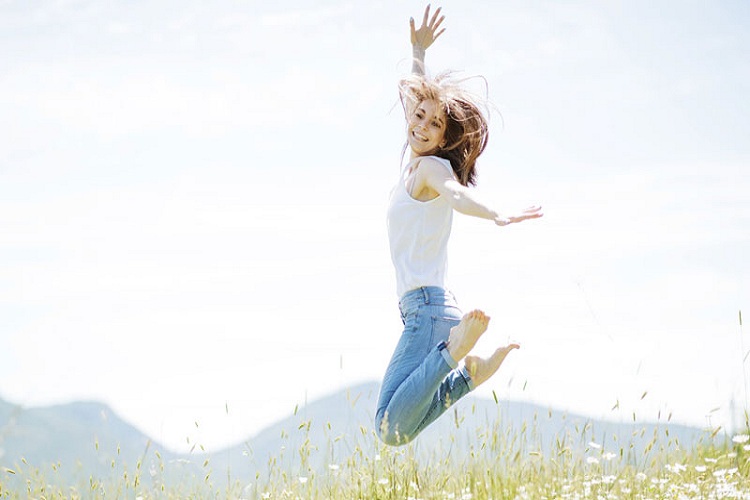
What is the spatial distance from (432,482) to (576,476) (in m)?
0.78

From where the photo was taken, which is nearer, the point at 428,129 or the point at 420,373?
the point at 420,373

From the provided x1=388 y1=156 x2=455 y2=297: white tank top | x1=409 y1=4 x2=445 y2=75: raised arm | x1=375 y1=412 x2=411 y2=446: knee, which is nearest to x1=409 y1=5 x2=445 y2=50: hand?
x1=409 y1=4 x2=445 y2=75: raised arm

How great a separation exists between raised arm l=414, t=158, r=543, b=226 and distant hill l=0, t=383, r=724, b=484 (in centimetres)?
116

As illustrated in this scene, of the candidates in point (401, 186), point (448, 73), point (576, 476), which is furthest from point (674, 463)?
point (448, 73)

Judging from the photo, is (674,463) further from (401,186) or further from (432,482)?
(401,186)

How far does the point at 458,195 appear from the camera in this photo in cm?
485

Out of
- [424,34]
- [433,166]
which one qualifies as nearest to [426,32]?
[424,34]

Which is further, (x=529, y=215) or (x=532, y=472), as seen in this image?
(x=532, y=472)

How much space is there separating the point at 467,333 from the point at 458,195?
0.75 m

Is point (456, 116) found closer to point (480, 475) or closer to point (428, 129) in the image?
point (428, 129)

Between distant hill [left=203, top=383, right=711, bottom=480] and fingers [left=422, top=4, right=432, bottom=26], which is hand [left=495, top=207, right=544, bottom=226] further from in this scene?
fingers [left=422, top=4, right=432, bottom=26]

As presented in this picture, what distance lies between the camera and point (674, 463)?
5.42 meters

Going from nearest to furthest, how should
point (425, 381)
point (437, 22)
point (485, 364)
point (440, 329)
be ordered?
1. point (425, 381)
2. point (440, 329)
3. point (485, 364)
4. point (437, 22)

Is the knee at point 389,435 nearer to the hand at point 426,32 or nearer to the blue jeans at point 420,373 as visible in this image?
the blue jeans at point 420,373
